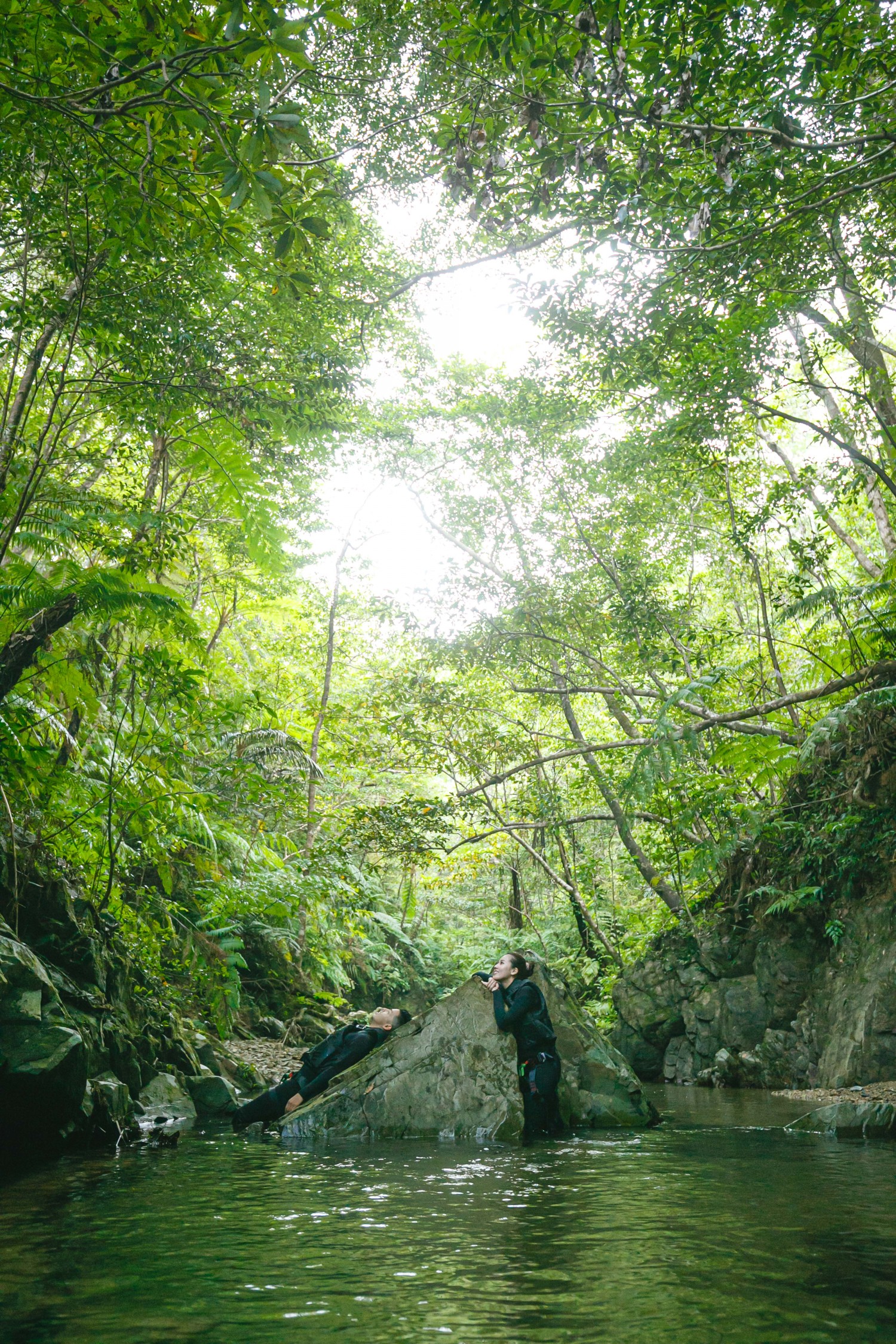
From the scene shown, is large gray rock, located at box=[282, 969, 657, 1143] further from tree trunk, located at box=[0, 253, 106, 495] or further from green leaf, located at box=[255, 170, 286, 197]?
green leaf, located at box=[255, 170, 286, 197]

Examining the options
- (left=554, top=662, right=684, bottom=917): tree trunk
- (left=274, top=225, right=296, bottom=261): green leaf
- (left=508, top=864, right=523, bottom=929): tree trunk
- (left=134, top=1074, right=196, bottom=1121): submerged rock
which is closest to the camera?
(left=274, top=225, right=296, bottom=261): green leaf

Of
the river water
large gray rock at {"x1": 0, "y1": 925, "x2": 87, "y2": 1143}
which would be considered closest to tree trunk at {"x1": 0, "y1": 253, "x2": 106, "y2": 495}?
large gray rock at {"x1": 0, "y1": 925, "x2": 87, "y2": 1143}

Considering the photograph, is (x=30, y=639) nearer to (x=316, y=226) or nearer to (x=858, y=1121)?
(x=316, y=226)

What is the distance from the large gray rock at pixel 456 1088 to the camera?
6.04 meters

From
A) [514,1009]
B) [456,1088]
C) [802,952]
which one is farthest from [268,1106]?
[802,952]

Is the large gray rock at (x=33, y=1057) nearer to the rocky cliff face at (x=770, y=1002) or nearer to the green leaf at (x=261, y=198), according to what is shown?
the green leaf at (x=261, y=198)

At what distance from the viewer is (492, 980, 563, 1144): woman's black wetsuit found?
5973 millimetres

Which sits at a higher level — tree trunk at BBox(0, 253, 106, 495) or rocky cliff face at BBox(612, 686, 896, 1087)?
tree trunk at BBox(0, 253, 106, 495)

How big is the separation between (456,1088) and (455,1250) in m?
3.63

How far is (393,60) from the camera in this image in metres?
6.92

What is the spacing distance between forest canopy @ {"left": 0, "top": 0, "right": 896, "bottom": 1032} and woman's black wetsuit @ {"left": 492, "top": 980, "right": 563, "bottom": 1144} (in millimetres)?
2612

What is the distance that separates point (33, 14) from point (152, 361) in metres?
2.60

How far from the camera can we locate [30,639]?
5480mm

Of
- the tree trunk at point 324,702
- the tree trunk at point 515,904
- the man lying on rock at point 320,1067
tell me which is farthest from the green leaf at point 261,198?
the tree trunk at point 515,904
